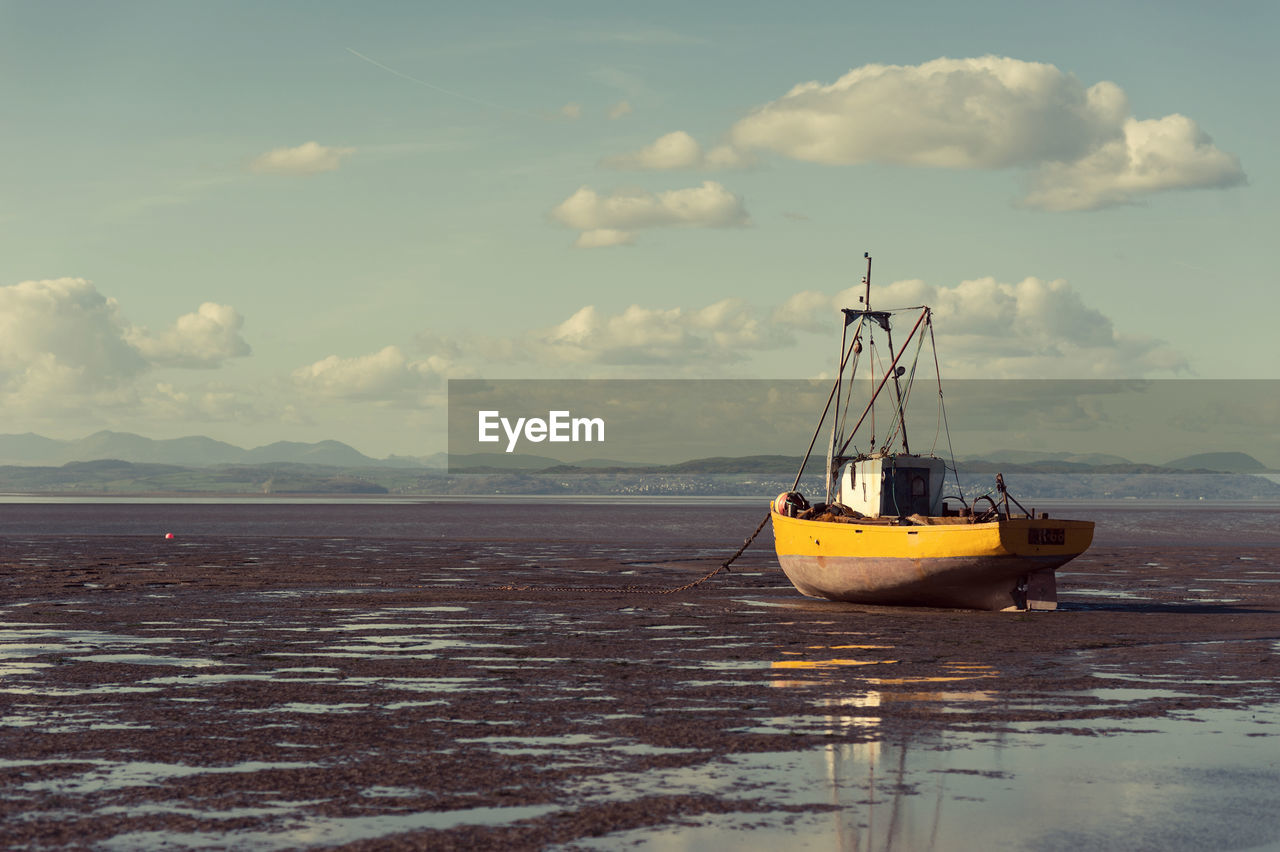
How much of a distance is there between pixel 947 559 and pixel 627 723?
16537mm

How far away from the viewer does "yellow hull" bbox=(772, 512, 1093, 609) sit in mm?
29766

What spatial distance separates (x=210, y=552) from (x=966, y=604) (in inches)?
1385

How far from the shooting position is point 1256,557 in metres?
60.2

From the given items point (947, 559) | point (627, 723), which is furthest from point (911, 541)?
point (627, 723)

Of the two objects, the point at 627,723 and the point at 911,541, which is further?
the point at 911,541

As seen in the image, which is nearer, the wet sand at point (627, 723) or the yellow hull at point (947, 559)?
the wet sand at point (627, 723)

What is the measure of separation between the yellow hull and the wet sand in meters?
0.64

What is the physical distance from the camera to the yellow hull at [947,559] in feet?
97.7

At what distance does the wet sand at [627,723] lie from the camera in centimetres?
1065

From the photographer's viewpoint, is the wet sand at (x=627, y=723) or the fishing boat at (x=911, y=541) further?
the fishing boat at (x=911, y=541)

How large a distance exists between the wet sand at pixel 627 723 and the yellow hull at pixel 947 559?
0.64 meters

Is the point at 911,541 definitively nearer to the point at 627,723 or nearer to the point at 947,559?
the point at 947,559

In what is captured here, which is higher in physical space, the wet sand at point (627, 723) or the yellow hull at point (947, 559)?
the yellow hull at point (947, 559)

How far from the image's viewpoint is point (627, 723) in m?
15.1
